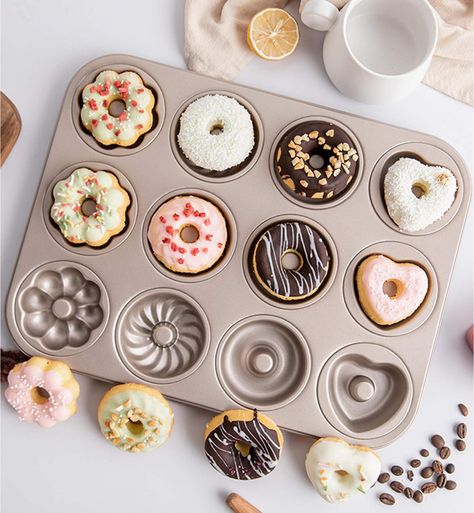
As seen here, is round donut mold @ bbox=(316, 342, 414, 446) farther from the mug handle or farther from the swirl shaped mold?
the mug handle

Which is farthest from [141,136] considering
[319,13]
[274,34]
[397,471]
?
[397,471]

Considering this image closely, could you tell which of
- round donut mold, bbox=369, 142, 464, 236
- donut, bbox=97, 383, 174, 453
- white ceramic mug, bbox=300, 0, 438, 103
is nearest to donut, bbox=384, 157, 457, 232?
round donut mold, bbox=369, 142, 464, 236

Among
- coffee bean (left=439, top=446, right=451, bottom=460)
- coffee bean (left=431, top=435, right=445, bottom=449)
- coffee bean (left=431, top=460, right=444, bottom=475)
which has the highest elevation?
coffee bean (left=431, top=435, right=445, bottom=449)

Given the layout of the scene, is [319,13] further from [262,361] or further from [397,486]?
[397,486]

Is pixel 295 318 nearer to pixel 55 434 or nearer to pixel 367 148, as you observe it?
pixel 367 148

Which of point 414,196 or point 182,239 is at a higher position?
point 414,196

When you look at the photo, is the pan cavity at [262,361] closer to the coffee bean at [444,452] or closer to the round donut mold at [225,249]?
the round donut mold at [225,249]

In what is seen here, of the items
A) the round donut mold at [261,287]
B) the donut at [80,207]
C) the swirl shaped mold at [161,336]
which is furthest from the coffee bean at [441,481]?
the donut at [80,207]
